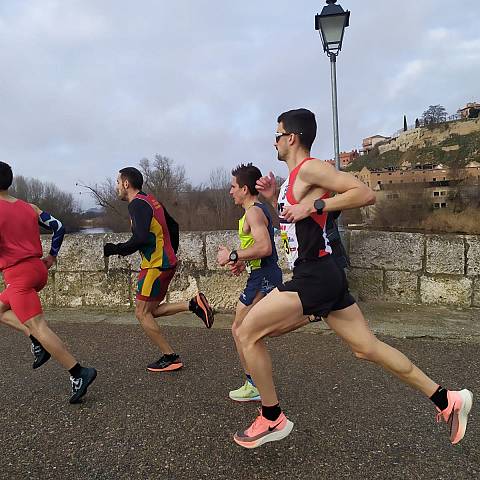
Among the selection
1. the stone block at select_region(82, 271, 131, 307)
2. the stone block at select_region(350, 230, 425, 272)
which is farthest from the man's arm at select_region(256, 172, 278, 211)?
the stone block at select_region(82, 271, 131, 307)

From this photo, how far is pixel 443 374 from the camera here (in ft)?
11.5

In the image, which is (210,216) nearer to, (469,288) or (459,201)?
(469,288)

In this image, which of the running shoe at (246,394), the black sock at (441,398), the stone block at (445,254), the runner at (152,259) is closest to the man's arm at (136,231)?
the runner at (152,259)

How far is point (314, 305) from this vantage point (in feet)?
7.92

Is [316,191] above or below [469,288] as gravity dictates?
above

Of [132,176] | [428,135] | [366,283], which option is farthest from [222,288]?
[428,135]

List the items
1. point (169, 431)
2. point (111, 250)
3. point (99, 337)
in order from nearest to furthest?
point (169, 431)
point (111, 250)
point (99, 337)

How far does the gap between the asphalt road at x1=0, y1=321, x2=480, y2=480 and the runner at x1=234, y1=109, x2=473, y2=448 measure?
0.19 m

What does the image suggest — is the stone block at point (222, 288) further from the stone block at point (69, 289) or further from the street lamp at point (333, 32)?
the street lamp at point (333, 32)

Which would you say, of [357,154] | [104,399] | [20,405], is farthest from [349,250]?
[357,154]

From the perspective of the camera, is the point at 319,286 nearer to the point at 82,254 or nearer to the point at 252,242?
the point at 252,242

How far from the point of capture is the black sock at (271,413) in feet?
8.18

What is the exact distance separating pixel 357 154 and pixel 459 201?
76.1 m

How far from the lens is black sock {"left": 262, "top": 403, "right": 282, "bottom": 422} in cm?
249
